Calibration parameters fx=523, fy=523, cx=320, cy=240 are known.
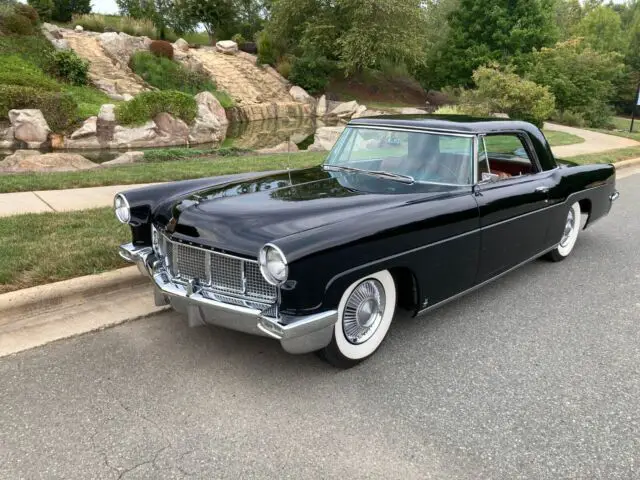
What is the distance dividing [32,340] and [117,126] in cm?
1396

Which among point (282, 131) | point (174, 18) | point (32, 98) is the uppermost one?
point (174, 18)

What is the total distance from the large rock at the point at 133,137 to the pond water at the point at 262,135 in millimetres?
718

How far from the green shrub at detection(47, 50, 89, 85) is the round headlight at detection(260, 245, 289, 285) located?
67.6 feet

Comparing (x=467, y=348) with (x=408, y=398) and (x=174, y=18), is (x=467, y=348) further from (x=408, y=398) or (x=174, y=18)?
(x=174, y=18)

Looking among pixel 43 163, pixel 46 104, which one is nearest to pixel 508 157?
pixel 43 163

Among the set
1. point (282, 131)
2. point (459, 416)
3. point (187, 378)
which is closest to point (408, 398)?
point (459, 416)

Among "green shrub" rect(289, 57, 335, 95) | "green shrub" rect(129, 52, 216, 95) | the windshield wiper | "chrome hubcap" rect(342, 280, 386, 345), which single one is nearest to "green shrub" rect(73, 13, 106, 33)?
"green shrub" rect(129, 52, 216, 95)

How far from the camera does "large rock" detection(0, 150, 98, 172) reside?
938cm

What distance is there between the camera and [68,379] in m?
2.96

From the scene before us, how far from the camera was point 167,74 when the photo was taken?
25.0 m

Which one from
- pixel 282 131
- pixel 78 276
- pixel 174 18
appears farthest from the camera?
pixel 174 18

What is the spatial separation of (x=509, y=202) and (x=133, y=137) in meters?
14.2

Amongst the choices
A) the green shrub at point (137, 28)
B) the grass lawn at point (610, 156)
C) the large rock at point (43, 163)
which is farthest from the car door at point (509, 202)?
the green shrub at point (137, 28)

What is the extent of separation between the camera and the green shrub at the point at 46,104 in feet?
50.9
